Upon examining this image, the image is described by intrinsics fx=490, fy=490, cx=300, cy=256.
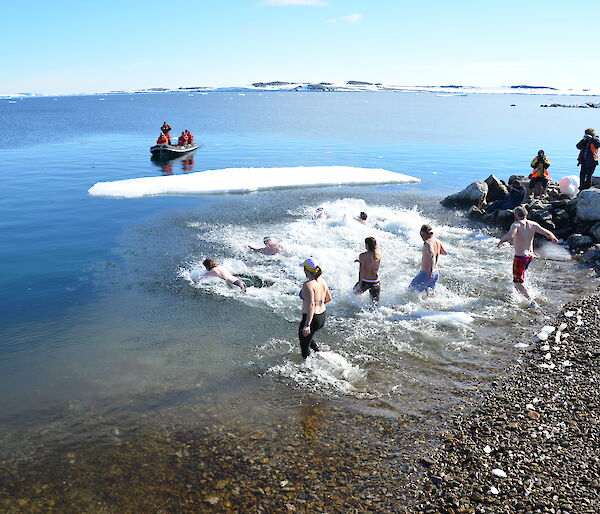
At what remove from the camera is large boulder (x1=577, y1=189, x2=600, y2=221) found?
1603cm

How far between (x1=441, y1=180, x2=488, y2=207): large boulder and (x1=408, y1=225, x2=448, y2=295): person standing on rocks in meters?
11.2

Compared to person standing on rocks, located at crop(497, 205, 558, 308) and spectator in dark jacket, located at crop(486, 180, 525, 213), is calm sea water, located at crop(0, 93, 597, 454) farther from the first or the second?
spectator in dark jacket, located at crop(486, 180, 525, 213)

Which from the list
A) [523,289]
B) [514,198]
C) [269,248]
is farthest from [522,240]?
[514,198]

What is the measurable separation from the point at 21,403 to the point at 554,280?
12.1 meters

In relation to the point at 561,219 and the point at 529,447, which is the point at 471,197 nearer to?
the point at 561,219

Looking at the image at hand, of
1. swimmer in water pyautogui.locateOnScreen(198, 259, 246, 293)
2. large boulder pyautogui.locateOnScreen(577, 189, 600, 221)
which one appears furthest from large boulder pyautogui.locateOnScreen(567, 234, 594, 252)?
swimmer in water pyautogui.locateOnScreen(198, 259, 246, 293)

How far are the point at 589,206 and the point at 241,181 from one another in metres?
15.6

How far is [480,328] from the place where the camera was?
9.80 meters

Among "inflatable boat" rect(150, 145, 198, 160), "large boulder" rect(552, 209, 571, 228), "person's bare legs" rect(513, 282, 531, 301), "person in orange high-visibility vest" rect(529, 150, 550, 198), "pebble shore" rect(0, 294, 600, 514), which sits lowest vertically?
"pebble shore" rect(0, 294, 600, 514)

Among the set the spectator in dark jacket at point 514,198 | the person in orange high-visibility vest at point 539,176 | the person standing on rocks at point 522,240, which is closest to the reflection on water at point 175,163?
the spectator in dark jacket at point 514,198

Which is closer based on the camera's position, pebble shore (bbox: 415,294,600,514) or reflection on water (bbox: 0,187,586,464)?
pebble shore (bbox: 415,294,600,514)

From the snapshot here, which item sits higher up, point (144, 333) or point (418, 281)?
point (418, 281)

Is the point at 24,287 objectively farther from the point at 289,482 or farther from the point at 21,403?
the point at 289,482

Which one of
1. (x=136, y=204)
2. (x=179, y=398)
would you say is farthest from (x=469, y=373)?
(x=136, y=204)
